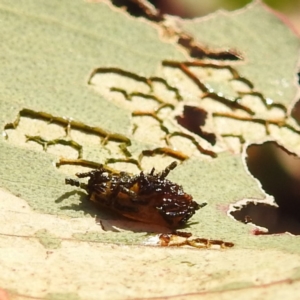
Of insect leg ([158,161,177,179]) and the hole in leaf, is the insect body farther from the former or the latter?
the hole in leaf

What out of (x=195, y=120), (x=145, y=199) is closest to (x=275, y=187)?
(x=195, y=120)

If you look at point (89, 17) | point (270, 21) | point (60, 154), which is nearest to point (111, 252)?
point (60, 154)

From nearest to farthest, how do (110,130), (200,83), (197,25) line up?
(110,130) < (200,83) < (197,25)

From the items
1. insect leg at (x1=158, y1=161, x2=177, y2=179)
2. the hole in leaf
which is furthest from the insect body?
the hole in leaf

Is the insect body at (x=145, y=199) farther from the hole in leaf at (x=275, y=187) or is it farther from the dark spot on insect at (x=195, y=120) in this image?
the dark spot on insect at (x=195, y=120)

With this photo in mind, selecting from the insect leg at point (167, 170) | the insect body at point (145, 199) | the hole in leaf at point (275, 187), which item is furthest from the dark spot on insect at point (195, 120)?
the insect body at point (145, 199)

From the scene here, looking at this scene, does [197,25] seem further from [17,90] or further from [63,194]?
[63,194]
